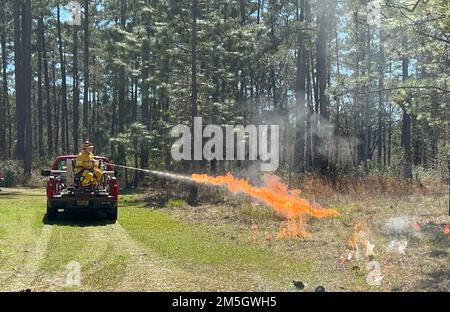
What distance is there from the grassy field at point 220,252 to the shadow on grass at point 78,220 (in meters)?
0.03

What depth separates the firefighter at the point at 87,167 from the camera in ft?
44.7

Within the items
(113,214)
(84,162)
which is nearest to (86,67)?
(84,162)

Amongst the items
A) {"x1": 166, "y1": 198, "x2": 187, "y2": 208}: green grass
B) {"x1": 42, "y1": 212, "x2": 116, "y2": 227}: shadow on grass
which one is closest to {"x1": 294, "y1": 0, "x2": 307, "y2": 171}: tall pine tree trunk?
{"x1": 166, "y1": 198, "x2": 187, "y2": 208}: green grass

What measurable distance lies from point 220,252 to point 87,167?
594cm

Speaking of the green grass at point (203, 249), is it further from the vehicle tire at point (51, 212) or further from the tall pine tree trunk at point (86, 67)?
the tall pine tree trunk at point (86, 67)

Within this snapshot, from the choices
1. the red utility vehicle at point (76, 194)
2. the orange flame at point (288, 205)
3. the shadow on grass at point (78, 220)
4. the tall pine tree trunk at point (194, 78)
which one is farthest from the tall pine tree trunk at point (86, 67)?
the red utility vehicle at point (76, 194)

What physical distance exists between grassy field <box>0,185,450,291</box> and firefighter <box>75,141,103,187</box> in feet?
3.95

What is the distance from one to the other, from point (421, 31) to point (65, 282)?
30.2ft

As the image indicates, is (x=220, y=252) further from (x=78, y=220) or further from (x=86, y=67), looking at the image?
(x=86, y=67)

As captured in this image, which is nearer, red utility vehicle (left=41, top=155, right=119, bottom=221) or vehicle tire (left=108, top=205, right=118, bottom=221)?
red utility vehicle (left=41, top=155, right=119, bottom=221)

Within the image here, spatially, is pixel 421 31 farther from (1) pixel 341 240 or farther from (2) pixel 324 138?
(2) pixel 324 138

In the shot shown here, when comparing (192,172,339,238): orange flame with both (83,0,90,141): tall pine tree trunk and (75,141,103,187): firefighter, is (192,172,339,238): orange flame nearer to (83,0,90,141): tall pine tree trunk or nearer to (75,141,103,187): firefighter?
(75,141,103,187): firefighter

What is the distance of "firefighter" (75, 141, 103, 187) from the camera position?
44.7 feet
